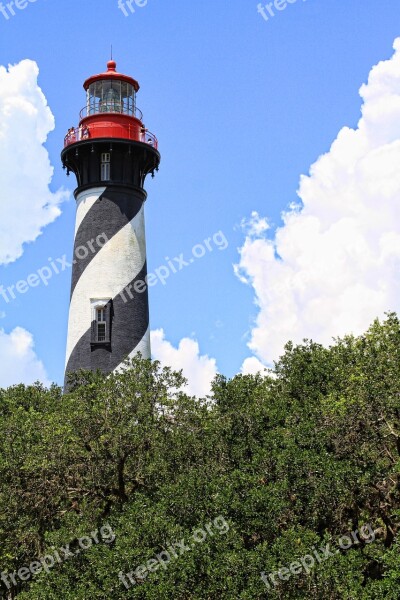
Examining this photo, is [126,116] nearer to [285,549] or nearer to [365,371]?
[365,371]

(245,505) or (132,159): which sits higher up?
(132,159)

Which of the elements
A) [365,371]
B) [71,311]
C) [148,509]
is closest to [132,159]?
[71,311]

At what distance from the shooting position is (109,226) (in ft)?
120

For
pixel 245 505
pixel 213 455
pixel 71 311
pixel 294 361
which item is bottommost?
pixel 245 505

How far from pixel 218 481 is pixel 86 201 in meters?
20.1

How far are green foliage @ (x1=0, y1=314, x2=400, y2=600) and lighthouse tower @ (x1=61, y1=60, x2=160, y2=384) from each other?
1096 centimetres

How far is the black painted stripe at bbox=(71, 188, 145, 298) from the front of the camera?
3634 cm

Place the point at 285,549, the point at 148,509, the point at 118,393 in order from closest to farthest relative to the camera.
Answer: the point at 285,549 → the point at 148,509 → the point at 118,393

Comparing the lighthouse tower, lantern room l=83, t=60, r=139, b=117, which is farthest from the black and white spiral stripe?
lantern room l=83, t=60, r=139, b=117

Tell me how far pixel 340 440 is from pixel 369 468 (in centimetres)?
109

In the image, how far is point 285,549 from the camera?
58.4 ft

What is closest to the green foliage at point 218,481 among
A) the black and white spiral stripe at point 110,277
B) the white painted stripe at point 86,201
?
the black and white spiral stripe at point 110,277

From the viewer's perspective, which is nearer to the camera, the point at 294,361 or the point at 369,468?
the point at 369,468

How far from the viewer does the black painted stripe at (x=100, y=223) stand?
36344 mm
